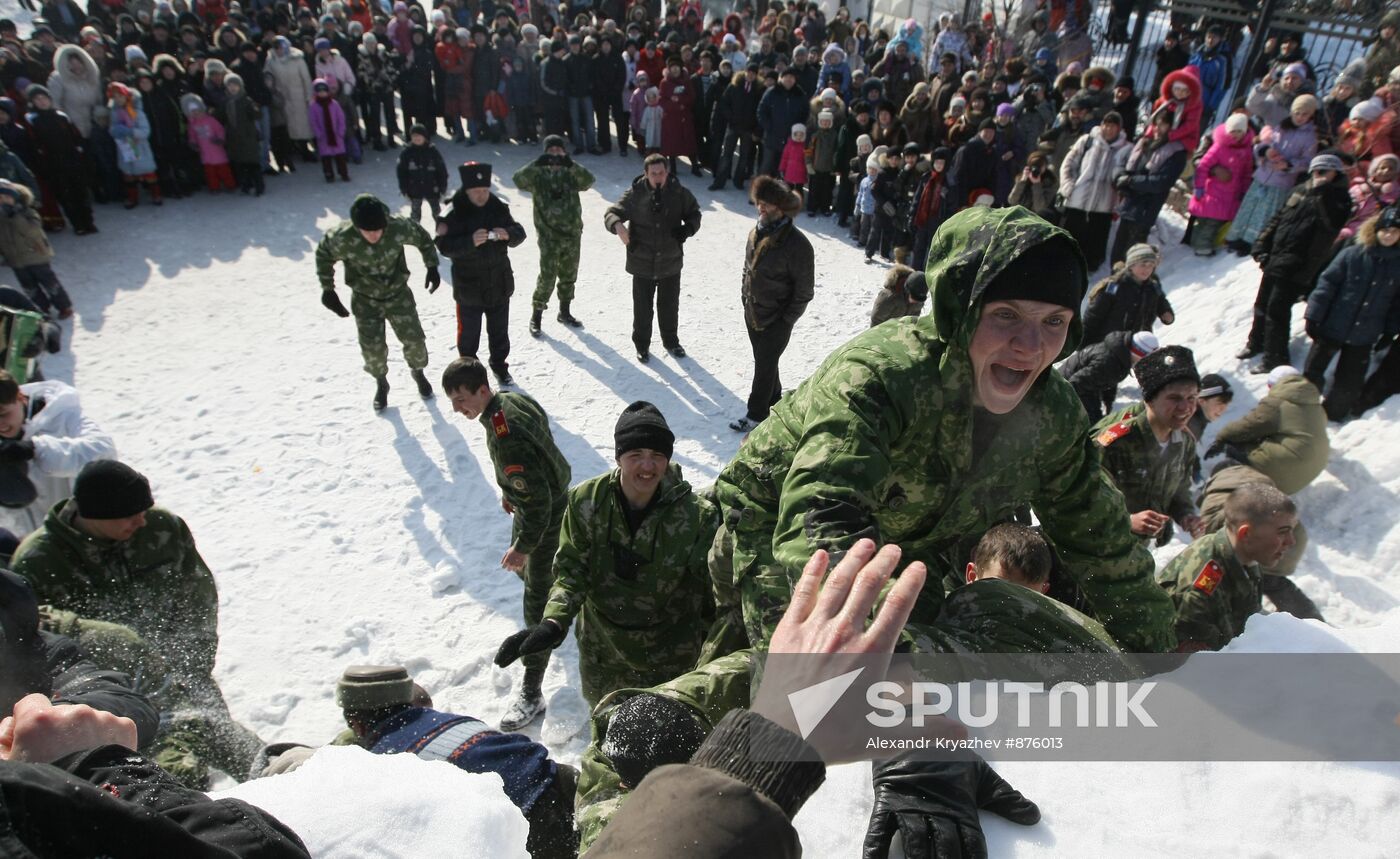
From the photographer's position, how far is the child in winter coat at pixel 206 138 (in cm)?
1145

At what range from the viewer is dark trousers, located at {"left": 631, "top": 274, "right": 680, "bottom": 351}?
331 inches

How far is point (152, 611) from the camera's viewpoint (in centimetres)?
362

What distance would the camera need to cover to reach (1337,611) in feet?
17.3

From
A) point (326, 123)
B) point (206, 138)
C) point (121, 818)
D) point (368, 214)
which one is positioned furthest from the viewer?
point (326, 123)

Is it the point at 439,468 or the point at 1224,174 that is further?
the point at 1224,174

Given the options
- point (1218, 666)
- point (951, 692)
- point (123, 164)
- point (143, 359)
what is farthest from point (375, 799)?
point (123, 164)

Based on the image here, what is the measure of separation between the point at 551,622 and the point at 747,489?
1616 millimetres

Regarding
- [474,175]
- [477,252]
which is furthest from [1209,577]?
[474,175]

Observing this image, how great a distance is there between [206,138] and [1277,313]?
1324 cm

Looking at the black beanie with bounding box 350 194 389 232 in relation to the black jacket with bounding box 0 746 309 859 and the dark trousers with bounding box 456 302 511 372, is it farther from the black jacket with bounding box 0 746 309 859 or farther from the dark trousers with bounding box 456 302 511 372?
the black jacket with bounding box 0 746 309 859

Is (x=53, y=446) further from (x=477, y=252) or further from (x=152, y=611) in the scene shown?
(x=477, y=252)

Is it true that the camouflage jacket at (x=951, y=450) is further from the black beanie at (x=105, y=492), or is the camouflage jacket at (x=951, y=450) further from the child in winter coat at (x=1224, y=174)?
the child in winter coat at (x=1224, y=174)

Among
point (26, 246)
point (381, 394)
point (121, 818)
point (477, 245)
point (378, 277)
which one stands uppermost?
point (121, 818)

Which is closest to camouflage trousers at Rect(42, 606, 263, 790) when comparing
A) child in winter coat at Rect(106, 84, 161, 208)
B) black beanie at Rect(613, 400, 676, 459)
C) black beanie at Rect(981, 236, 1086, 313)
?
black beanie at Rect(613, 400, 676, 459)
